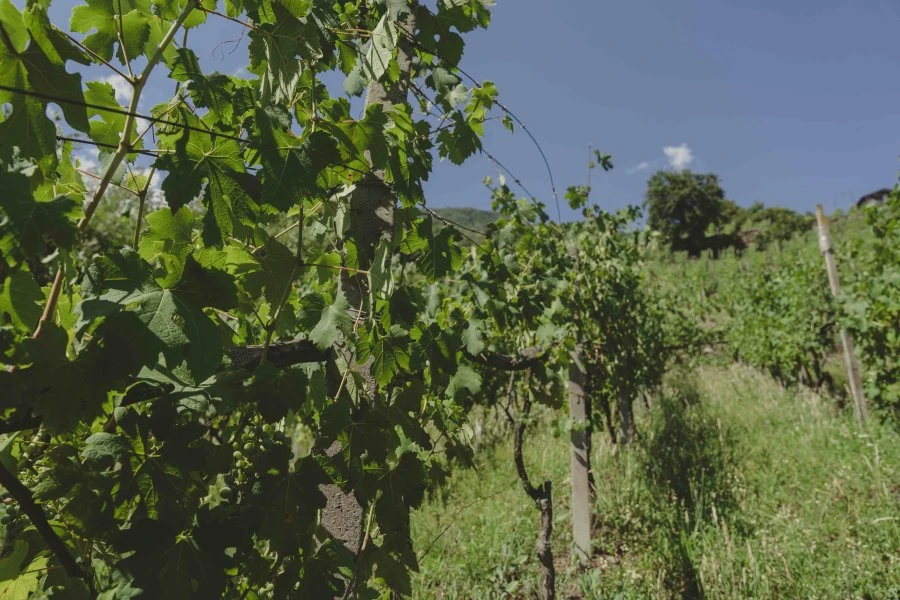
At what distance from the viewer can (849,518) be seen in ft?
12.6

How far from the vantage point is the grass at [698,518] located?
3064 mm

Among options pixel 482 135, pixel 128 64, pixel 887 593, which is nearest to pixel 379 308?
pixel 128 64

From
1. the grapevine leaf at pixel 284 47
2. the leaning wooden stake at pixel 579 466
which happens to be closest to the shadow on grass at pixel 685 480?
the leaning wooden stake at pixel 579 466

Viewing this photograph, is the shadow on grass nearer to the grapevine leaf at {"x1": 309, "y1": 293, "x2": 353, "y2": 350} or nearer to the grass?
the grass

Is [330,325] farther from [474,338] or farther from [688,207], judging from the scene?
[688,207]

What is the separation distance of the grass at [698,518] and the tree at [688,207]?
133ft

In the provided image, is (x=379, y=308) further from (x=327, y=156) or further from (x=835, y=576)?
(x=835, y=576)

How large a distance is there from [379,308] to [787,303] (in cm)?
1011

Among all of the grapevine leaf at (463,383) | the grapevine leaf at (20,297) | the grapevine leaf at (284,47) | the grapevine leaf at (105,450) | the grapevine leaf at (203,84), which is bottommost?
the grapevine leaf at (105,450)

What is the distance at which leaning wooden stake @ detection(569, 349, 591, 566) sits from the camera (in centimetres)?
359

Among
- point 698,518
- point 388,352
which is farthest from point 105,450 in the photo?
point 698,518

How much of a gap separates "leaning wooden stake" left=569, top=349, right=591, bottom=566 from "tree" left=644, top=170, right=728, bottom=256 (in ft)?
141

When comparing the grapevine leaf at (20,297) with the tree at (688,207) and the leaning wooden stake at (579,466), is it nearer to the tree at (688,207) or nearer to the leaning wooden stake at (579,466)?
the leaning wooden stake at (579,466)

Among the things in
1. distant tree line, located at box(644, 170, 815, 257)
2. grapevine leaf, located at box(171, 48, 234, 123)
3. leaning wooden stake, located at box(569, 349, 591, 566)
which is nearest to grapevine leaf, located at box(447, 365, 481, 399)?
grapevine leaf, located at box(171, 48, 234, 123)
